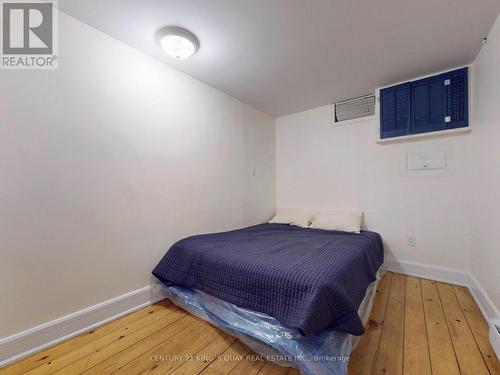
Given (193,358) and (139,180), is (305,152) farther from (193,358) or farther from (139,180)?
(193,358)

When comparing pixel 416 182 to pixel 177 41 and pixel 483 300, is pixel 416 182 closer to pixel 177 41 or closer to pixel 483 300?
pixel 483 300

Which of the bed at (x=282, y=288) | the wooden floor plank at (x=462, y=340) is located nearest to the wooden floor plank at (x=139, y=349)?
the bed at (x=282, y=288)

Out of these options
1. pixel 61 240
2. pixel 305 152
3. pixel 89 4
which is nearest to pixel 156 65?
pixel 89 4

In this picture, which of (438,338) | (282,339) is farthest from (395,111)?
(282,339)

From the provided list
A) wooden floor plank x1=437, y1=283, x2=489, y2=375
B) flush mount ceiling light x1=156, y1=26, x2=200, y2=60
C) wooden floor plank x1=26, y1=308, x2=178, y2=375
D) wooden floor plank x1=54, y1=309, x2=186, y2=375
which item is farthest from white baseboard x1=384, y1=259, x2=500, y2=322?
flush mount ceiling light x1=156, y1=26, x2=200, y2=60

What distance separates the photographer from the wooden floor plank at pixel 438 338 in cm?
114

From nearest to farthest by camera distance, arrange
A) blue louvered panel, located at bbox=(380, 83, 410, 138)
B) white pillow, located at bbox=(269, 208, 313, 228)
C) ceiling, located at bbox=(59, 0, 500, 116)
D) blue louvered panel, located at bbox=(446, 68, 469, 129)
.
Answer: ceiling, located at bbox=(59, 0, 500, 116) < blue louvered panel, located at bbox=(446, 68, 469, 129) < blue louvered panel, located at bbox=(380, 83, 410, 138) < white pillow, located at bbox=(269, 208, 313, 228)

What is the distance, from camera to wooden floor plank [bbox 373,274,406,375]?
1146mm

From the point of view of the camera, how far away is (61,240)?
4.54 feet

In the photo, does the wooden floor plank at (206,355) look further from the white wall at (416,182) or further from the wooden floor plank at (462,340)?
the white wall at (416,182)

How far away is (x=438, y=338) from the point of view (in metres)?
1.36

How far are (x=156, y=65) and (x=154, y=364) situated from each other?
2.23 m

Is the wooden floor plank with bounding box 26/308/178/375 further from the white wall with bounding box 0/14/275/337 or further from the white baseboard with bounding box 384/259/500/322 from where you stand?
the white baseboard with bounding box 384/259/500/322

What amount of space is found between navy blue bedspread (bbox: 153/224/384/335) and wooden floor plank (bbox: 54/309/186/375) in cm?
26
